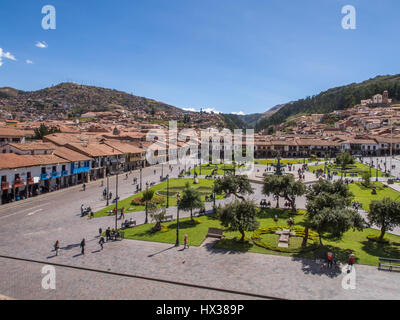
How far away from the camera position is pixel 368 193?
97.9 feet

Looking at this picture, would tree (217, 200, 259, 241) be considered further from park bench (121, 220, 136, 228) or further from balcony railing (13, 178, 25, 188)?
balcony railing (13, 178, 25, 188)

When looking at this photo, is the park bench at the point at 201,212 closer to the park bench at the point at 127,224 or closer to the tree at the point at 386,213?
the park bench at the point at 127,224

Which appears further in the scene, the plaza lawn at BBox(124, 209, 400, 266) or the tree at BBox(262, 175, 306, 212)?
the tree at BBox(262, 175, 306, 212)

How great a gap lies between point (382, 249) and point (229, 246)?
8.21 meters

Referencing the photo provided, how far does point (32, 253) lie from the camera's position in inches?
576

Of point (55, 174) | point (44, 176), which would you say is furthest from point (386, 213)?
point (55, 174)

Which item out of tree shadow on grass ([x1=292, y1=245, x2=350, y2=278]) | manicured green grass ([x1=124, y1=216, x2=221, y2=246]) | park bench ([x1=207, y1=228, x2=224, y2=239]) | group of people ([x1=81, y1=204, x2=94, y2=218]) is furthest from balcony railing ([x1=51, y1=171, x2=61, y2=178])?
tree shadow on grass ([x1=292, y1=245, x2=350, y2=278])

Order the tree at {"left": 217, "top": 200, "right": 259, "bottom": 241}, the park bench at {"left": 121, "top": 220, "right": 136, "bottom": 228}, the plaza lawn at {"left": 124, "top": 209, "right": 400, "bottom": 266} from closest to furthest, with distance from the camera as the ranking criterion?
the plaza lawn at {"left": 124, "top": 209, "right": 400, "bottom": 266} → the tree at {"left": 217, "top": 200, "right": 259, "bottom": 241} → the park bench at {"left": 121, "top": 220, "right": 136, "bottom": 228}

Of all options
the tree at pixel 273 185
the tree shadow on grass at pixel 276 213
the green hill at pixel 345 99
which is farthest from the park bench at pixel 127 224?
the green hill at pixel 345 99

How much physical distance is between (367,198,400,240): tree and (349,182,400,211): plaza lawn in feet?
32.5

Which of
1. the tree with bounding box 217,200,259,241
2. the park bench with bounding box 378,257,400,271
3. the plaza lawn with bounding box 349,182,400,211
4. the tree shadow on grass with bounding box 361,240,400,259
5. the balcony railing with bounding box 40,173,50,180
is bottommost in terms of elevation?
the tree shadow on grass with bounding box 361,240,400,259

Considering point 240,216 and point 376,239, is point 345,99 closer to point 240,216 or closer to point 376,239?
point 376,239

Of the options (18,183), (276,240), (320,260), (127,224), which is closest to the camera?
(320,260)

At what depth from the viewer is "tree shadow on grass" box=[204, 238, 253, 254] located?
14644mm
